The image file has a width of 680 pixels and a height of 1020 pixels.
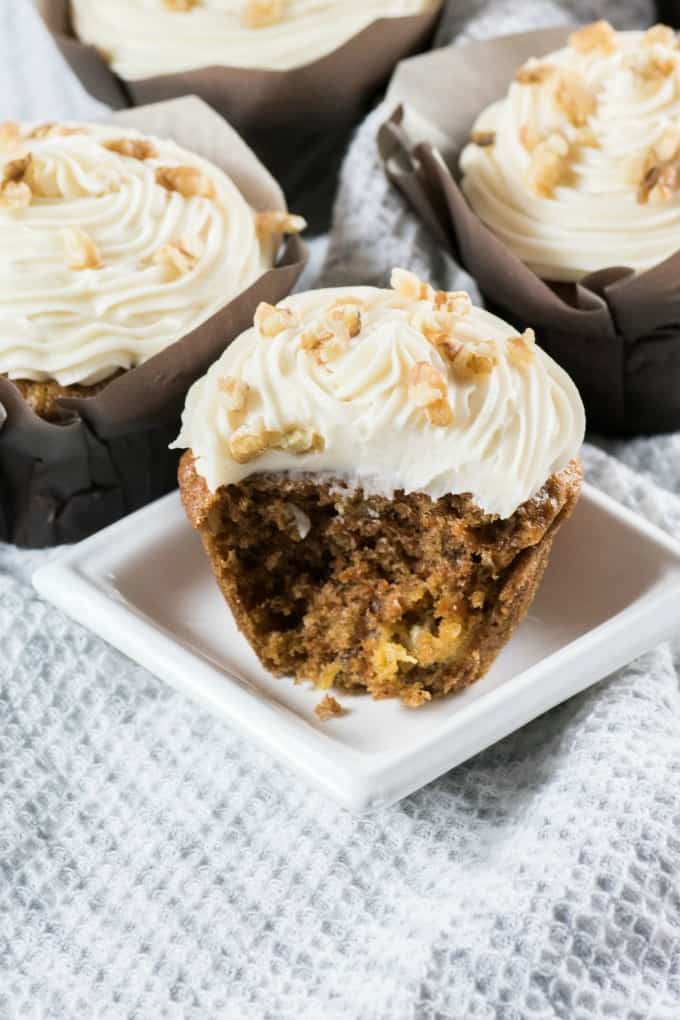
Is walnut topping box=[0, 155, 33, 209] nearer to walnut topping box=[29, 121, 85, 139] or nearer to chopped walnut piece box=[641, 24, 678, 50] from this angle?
walnut topping box=[29, 121, 85, 139]

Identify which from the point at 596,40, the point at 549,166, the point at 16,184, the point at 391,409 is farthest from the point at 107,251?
the point at 596,40

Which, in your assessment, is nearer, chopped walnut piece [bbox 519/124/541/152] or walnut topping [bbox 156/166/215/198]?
walnut topping [bbox 156/166/215/198]

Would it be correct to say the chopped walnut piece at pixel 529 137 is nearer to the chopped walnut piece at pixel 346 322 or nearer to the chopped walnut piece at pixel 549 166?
the chopped walnut piece at pixel 549 166

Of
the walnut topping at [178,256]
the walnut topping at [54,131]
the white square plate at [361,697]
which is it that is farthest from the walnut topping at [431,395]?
the walnut topping at [54,131]

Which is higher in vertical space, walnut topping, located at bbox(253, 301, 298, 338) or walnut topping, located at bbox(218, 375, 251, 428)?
walnut topping, located at bbox(253, 301, 298, 338)

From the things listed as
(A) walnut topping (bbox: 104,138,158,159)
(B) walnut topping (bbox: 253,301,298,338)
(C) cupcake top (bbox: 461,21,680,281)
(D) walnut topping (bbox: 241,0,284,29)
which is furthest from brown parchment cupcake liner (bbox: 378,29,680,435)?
(B) walnut topping (bbox: 253,301,298,338)

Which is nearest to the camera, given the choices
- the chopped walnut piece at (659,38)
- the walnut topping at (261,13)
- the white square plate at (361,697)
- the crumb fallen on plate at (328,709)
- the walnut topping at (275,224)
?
the white square plate at (361,697)

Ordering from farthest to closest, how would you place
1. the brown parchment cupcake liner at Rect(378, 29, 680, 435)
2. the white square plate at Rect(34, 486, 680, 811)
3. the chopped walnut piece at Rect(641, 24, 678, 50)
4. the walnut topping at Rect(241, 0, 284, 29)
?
the walnut topping at Rect(241, 0, 284, 29) < the chopped walnut piece at Rect(641, 24, 678, 50) < the brown parchment cupcake liner at Rect(378, 29, 680, 435) < the white square plate at Rect(34, 486, 680, 811)
